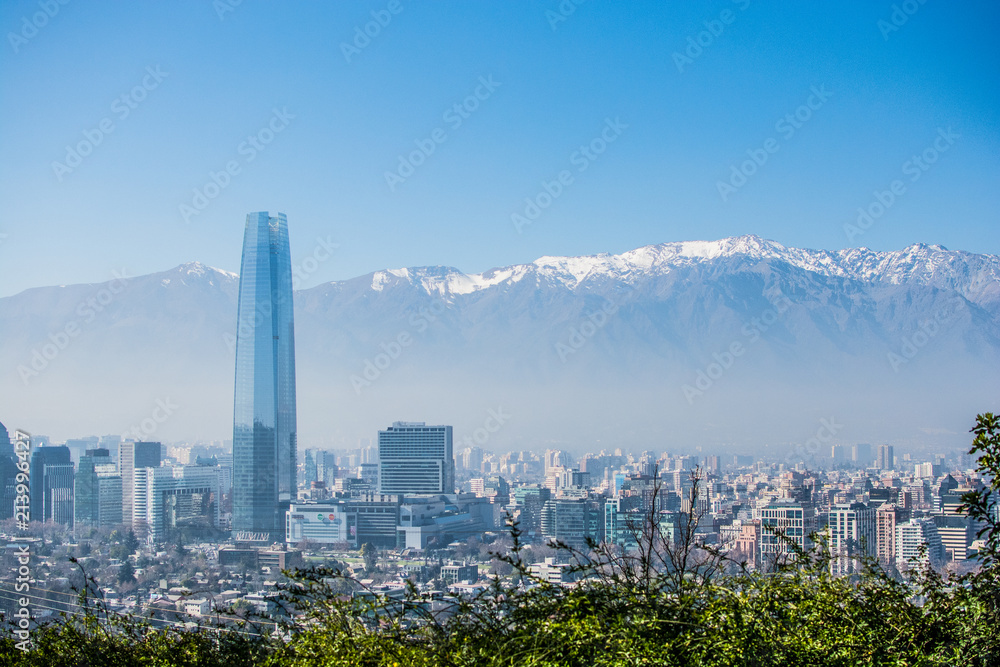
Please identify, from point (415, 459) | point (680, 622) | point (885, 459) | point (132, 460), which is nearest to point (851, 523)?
point (680, 622)

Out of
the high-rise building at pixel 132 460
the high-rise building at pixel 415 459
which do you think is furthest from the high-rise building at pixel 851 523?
the high-rise building at pixel 132 460

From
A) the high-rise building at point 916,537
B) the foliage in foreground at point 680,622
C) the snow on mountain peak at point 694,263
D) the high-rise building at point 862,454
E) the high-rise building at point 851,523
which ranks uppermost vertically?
the snow on mountain peak at point 694,263

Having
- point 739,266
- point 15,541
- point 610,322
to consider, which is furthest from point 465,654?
point 739,266

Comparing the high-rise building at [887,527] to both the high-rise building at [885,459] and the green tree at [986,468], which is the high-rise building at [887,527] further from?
the high-rise building at [885,459]

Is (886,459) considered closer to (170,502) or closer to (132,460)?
(170,502)

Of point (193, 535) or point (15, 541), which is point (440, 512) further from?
point (15, 541)

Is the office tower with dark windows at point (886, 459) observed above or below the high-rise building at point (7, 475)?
below

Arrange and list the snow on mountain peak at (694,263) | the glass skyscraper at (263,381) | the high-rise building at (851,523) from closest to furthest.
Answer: the high-rise building at (851,523)
the glass skyscraper at (263,381)
the snow on mountain peak at (694,263)
